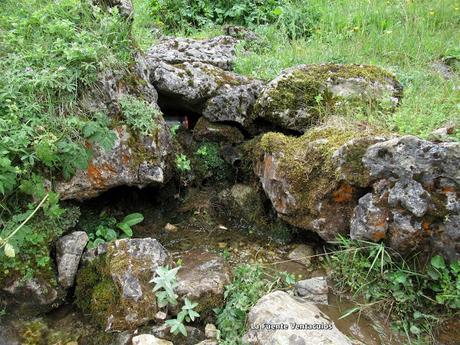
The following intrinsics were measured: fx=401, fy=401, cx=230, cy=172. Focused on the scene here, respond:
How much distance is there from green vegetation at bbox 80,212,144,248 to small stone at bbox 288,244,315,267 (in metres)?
1.64

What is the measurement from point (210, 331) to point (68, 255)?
146 cm

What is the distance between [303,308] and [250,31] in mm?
5501

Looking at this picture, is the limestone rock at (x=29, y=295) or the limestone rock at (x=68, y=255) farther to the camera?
the limestone rock at (x=68, y=255)

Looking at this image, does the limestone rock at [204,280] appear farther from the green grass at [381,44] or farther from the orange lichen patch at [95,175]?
the green grass at [381,44]

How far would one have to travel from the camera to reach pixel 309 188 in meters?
3.96

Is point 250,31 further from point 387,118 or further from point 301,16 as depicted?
point 387,118

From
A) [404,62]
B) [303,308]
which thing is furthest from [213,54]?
[303,308]

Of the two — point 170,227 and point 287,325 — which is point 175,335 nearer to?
point 287,325

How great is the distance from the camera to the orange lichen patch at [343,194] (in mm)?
3721

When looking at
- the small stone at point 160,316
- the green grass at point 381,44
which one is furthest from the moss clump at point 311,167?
the small stone at point 160,316

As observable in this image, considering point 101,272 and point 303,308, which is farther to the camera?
point 101,272

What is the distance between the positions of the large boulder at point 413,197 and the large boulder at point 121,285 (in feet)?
6.09

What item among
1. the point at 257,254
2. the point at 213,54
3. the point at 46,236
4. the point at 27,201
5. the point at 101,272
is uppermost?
the point at 213,54

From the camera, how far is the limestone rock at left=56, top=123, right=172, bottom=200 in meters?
3.89
